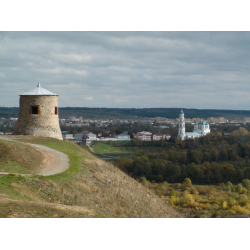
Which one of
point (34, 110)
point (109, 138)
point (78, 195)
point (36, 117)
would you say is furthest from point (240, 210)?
point (109, 138)

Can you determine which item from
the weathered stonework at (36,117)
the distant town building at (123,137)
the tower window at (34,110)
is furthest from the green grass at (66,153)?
the distant town building at (123,137)

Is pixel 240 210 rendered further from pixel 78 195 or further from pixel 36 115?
pixel 78 195

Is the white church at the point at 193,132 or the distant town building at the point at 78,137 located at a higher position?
the white church at the point at 193,132

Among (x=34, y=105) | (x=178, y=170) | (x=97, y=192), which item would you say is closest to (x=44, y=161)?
(x=97, y=192)

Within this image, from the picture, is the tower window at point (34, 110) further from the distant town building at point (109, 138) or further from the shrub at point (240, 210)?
the distant town building at point (109, 138)

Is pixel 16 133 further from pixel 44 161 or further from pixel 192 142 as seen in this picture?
pixel 192 142

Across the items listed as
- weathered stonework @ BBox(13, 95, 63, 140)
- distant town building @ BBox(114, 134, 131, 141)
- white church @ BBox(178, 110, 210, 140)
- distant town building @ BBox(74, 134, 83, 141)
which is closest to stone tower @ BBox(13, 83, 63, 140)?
weathered stonework @ BBox(13, 95, 63, 140)
